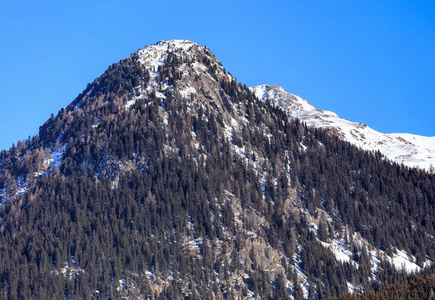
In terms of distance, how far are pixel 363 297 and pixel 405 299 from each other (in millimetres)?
14687

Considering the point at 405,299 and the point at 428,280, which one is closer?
the point at 405,299

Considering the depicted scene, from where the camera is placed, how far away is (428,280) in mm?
195500

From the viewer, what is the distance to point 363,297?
7598 inches

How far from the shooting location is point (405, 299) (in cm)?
18112

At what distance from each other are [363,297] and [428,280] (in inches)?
762

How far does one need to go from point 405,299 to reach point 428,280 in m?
17.8

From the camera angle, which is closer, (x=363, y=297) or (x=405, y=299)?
(x=405, y=299)
